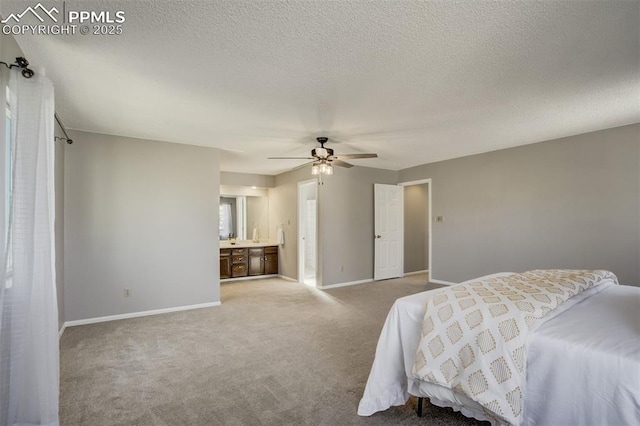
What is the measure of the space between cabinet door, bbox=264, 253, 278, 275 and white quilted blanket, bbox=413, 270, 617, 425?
5766 millimetres

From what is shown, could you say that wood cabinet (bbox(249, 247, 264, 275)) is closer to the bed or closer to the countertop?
the countertop

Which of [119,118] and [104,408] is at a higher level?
[119,118]

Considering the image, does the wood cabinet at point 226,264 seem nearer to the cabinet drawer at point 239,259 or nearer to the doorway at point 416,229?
the cabinet drawer at point 239,259

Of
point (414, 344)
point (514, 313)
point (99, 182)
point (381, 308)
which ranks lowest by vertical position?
point (381, 308)

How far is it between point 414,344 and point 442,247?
179 inches

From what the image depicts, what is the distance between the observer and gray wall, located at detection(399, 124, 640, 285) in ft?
13.1

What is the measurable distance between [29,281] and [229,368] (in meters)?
1.66

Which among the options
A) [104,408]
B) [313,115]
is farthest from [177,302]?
[313,115]

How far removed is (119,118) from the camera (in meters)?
3.63

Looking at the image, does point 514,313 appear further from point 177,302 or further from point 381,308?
point 177,302

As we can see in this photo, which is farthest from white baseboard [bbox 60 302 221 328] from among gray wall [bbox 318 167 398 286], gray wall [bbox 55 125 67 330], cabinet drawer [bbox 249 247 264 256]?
cabinet drawer [bbox 249 247 264 256]

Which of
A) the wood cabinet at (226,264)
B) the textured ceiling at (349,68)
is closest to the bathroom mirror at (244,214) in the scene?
the wood cabinet at (226,264)

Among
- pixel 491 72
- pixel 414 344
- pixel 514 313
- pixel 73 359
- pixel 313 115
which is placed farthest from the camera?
pixel 313 115

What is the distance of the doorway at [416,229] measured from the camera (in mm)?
7633
